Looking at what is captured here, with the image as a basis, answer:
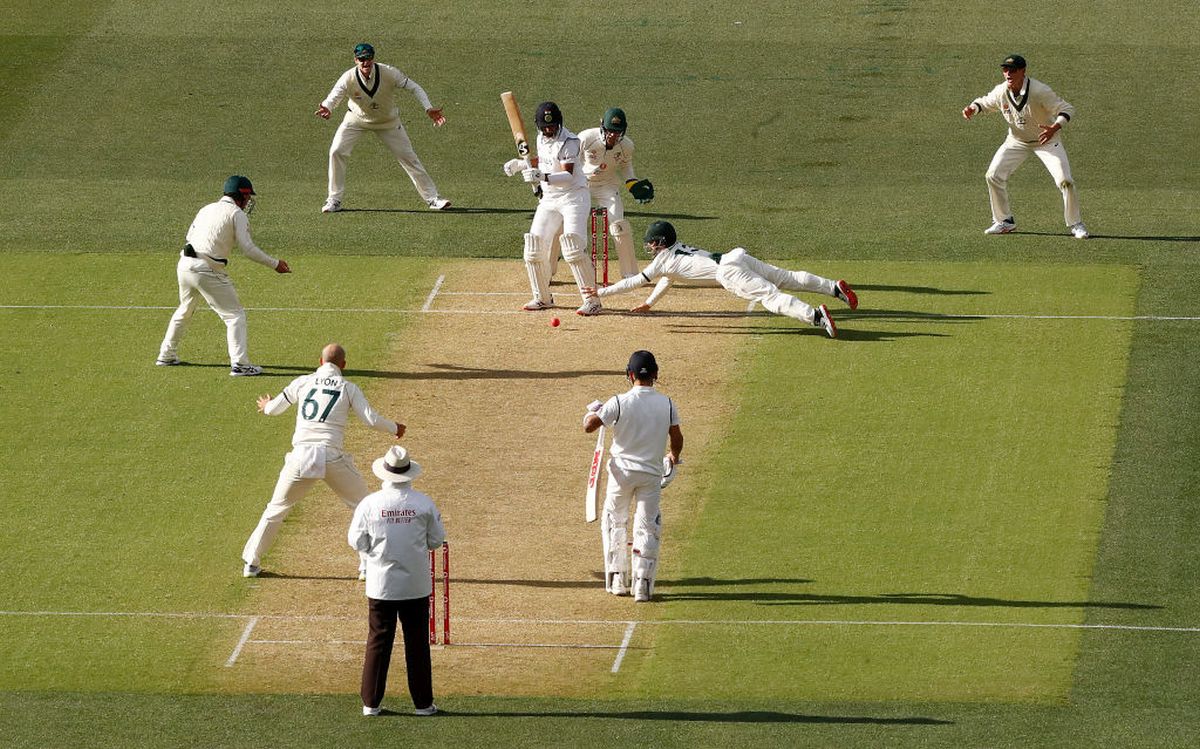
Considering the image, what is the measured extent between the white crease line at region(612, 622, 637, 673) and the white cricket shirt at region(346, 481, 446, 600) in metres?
2.07

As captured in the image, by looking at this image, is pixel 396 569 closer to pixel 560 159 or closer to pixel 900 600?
pixel 900 600

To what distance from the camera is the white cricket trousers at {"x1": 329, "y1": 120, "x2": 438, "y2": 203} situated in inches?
1211

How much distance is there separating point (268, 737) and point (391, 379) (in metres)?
8.68

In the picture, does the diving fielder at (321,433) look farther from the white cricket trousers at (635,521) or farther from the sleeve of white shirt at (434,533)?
the sleeve of white shirt at (434,533)

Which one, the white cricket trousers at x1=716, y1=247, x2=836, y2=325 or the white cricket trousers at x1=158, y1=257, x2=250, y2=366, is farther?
the white cricket trousers at x1=716, y1=247, x2=836, y2=325

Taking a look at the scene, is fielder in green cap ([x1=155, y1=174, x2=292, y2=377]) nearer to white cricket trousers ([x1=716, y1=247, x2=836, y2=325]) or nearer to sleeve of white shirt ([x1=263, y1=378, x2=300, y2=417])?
sleeve of white shirt ([x1=263, y1=378, x2=300, y2=417])

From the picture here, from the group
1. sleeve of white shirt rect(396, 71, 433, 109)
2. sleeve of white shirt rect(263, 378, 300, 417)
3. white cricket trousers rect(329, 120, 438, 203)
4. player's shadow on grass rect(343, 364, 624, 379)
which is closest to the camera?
sleeve of white shirt rect(263, 378, 300, 417)

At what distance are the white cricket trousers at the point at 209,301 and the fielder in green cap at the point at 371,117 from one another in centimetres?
605

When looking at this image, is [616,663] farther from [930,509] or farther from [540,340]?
[540,340]

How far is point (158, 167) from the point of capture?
112 ft

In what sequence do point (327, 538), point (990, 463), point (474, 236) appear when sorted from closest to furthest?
point (327, 538)
point (990, 463)
point (474, 236)

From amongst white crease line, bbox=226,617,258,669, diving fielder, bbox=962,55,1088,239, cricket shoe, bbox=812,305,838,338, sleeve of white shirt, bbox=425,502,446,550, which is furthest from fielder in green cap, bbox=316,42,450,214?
sleeve of white shirt, bbox=425,502,446,550

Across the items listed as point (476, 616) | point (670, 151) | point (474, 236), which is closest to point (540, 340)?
point (474, 236)

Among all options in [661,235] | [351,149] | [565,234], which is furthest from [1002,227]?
[351,149]
